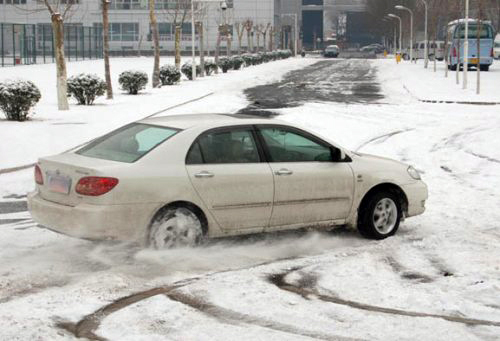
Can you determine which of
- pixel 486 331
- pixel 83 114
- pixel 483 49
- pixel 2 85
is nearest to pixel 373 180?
pixel 486 331

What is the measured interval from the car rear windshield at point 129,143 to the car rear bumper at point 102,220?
0.54 meters

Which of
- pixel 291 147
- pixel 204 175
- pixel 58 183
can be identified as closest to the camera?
pixel 58 183

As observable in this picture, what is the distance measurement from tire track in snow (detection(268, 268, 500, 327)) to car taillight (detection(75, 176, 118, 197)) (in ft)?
5.40

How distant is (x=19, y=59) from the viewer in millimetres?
63656

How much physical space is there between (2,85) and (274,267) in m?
16.0

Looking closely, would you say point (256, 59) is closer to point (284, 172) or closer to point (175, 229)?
point (284, 172)

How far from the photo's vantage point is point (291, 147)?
334 inches

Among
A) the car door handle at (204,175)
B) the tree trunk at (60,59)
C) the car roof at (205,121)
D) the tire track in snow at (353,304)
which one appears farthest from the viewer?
the tree trunk at (60,59)

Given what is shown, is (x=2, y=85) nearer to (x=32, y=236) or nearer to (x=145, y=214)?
(x=32, y=236)

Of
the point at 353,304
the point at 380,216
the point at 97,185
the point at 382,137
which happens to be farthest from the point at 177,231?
the point at 382,137

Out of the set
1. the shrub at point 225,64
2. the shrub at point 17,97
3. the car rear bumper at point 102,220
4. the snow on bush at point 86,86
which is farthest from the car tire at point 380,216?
the shrub at point 225,64

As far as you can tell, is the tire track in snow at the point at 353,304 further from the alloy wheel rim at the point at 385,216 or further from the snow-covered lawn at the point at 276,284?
the alloy wheel rim at the point at 385,216

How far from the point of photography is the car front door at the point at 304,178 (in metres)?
8.27

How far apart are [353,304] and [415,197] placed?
3126 millimetres
